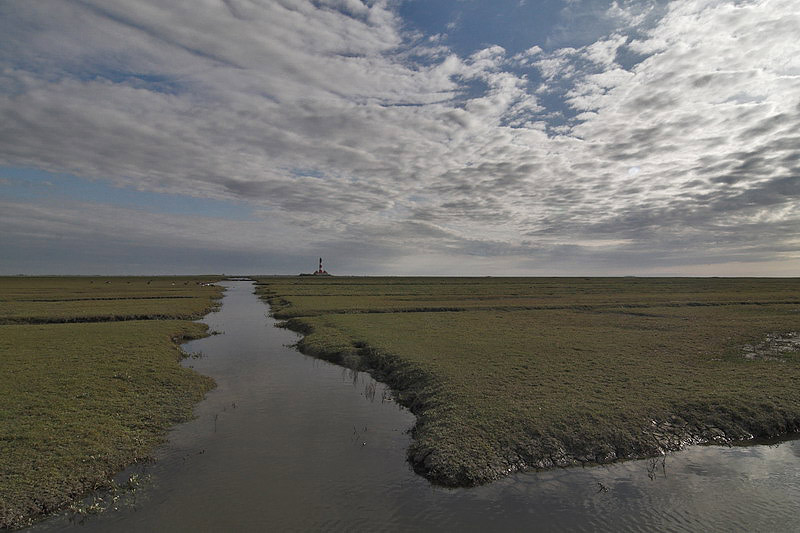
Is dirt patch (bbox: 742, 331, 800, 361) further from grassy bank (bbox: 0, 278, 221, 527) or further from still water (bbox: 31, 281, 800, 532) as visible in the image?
grassy bank (bbox: 0, 278, 221, 527)

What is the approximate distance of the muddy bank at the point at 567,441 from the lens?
41.8 ft

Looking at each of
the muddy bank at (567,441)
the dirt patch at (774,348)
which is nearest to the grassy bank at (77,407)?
the muddy bank at (567,441)

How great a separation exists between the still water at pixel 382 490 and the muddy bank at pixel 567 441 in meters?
0.43

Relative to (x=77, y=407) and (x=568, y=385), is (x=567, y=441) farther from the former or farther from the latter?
(x=77, y=407)

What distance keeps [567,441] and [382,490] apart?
642 cm

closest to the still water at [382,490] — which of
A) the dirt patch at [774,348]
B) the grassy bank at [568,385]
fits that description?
the grassy bank at [568,385]

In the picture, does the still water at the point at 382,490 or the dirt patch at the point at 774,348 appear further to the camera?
the dirt patch at the point at 774,348

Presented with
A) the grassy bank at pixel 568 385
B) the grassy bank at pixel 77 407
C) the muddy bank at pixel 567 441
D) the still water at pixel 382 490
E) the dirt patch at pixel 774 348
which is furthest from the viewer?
the dirt patch at pixel 774 348

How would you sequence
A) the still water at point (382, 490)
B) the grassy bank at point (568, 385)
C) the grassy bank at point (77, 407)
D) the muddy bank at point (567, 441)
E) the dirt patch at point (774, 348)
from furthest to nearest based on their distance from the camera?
the dirt patch at point (774, 348)
the grassy bank at point (568, 385)
the muddy bank at point (567, 441)
the grassy bank at point (77, 407)
the still water at point (382, 490)

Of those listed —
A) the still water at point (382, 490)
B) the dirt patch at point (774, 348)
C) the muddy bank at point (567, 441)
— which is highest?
the dirt patch at point (774, 348)

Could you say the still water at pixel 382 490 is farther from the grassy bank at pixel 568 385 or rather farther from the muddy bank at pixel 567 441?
the grassy bank at pixel 568 385

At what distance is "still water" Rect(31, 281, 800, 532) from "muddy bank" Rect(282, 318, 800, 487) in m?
0.43

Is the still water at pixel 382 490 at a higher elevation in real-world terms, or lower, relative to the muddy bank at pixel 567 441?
lower

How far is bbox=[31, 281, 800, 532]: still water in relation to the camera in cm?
1034
